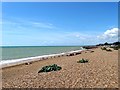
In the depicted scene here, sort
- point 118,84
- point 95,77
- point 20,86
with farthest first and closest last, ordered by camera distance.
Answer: point 95,77, point 20,86, point 118,84

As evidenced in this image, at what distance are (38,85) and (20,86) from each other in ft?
3.00

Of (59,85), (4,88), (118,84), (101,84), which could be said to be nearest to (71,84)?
(59,85)

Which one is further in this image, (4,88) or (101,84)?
(4,88)

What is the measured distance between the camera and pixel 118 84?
10258 mm

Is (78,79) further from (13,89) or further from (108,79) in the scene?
(13,89)

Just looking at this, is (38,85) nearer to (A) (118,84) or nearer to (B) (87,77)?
(B) (87,77)

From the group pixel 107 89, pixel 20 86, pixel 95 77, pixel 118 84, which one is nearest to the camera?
pixel 107 89

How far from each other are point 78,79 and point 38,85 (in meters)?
2.04

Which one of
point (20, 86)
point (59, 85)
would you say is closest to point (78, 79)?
point (59, 85)

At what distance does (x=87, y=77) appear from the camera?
39.2 ft

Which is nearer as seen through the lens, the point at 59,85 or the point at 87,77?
the point at 59,85

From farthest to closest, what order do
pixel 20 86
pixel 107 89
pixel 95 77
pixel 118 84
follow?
pixel 95 77 < pixel 20 86 < pixel 118 84 < pixel 107 89

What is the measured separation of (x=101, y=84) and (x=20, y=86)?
3824mm

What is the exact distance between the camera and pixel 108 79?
11273 millimetres
